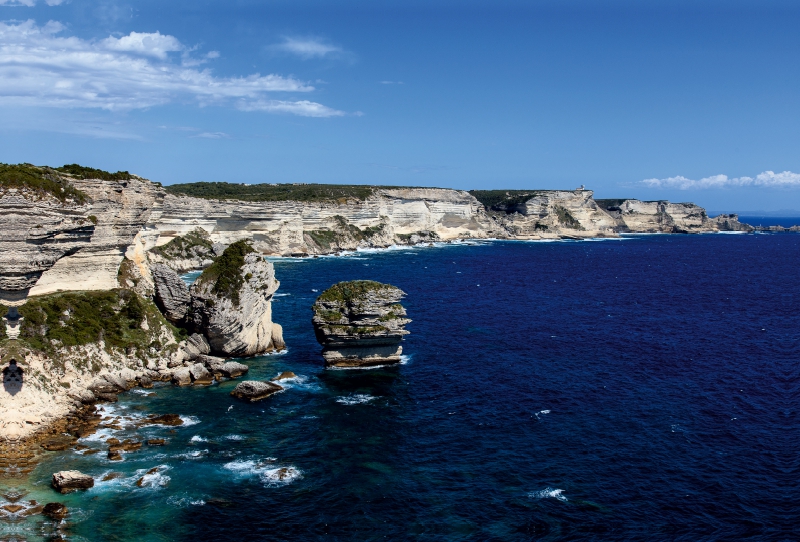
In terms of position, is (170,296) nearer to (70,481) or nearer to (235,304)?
(235,304)

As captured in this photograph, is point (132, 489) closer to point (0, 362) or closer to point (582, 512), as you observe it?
point (0, 362)

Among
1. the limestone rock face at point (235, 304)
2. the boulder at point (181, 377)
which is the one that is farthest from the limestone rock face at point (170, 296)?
the boulder at point (181, 377)

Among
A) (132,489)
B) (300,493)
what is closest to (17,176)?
(132,489)

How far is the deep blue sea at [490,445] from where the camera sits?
89.5ft

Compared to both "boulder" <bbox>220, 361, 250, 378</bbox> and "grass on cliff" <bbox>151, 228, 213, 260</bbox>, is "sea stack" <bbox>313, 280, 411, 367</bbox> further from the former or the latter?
"grass on cliff" <bbox>151, 228, 213, 260</bbox>

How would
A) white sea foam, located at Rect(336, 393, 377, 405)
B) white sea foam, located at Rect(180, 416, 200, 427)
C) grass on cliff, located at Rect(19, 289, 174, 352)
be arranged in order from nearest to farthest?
white sea foam, located at Rect(180, 416, 200, 427) → grass on cliff, located at Rect(19, 289, 174, 352) → white sea foam, located at Rect(336, 393, 377, 405)

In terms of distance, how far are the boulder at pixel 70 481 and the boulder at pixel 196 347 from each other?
20.0 m

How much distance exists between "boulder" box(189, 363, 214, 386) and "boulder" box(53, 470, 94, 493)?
1576 cm

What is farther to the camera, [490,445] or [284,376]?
[284,376]

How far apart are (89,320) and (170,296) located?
812cm

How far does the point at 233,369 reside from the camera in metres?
47.0

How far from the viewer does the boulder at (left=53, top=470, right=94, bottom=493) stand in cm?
2912

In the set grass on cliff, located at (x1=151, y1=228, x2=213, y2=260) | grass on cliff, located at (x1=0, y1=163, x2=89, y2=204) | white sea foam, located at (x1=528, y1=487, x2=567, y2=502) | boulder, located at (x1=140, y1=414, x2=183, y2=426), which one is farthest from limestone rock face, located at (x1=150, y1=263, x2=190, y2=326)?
grass on cliff, located at (x1=151, y1=228, x2=213, y2=260)

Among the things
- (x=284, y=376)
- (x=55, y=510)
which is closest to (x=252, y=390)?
(x=284, y=376)
